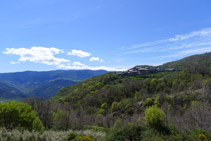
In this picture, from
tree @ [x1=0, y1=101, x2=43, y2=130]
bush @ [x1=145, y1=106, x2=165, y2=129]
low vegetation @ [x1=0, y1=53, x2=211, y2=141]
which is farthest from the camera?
tree @ [x1=0, y1=101, x2=43, y2=130]

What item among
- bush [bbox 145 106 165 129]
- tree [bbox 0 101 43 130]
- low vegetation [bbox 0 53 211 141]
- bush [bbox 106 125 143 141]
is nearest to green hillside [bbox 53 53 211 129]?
low vegetation [bbox 0 53 211 141]

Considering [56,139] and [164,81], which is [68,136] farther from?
[164,81]

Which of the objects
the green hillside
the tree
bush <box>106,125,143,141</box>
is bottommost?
the green hillside

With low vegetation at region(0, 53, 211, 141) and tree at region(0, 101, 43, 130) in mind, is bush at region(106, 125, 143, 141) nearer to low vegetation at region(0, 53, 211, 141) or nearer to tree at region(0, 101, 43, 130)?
low vegetation at region(0, 53, 211, 141)

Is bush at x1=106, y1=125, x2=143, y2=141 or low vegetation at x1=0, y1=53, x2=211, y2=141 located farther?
low vegetation at x1=0, y1=53, x2=211, y2=141

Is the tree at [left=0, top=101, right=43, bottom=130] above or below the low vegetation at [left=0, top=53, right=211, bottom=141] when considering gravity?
above

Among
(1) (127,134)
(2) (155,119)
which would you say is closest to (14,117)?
(1) (127,134)

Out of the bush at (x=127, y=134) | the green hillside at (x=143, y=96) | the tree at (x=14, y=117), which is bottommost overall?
the green hillside at (x=143, y=96)

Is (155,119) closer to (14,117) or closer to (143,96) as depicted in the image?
(14,117)

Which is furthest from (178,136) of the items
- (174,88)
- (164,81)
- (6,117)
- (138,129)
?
(164,81)

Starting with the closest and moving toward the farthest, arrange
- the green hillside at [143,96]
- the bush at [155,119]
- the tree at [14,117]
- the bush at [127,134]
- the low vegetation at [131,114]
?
the bush at [127,134], the low vegetation at [131,114], the bush at [155,119], the tree at [14,117], the green hillside at [143,96]

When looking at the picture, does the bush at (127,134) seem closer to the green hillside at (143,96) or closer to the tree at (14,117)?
the tree at (14,117)

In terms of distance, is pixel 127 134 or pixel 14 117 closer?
pixel 127 134

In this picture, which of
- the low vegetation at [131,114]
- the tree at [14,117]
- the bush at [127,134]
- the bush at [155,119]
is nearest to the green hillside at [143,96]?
the low vegetation at [131,114]
